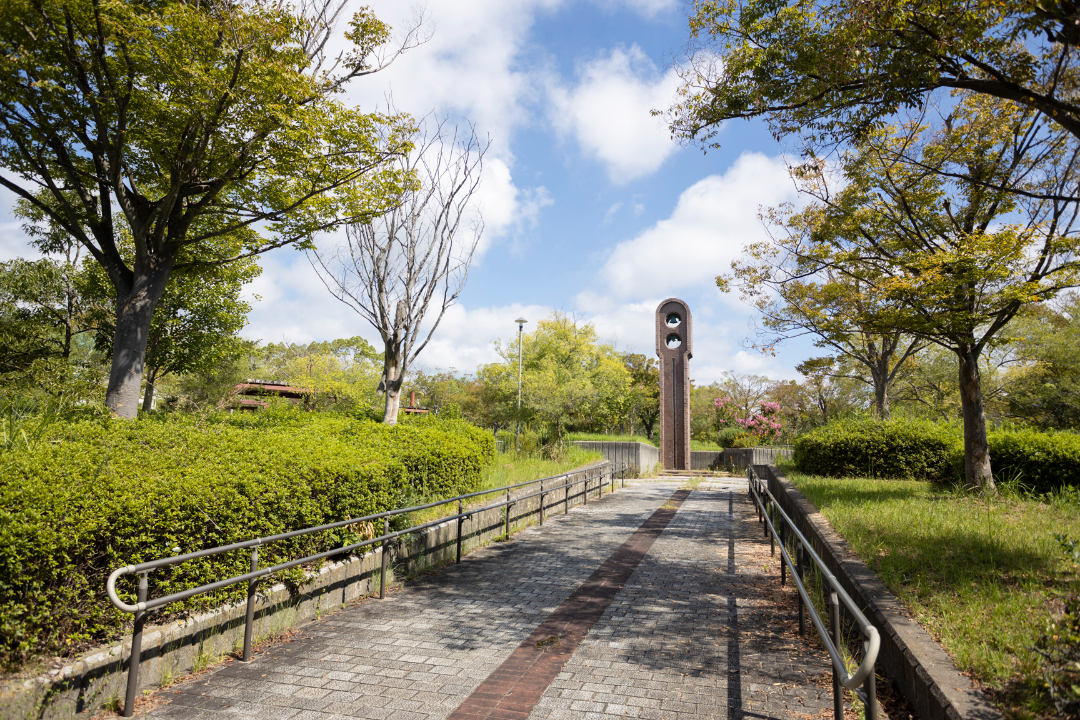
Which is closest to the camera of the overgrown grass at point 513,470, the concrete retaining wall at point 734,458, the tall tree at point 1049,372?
the overgrown grass at point 513,470

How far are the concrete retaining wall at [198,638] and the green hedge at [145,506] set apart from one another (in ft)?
0.59

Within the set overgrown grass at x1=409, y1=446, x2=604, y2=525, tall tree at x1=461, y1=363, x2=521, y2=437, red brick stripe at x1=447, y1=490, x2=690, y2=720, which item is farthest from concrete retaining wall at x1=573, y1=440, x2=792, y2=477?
red brick stripe at x1=447, y1=490, x2=690, y2=720

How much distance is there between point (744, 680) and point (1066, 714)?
1.89 meters

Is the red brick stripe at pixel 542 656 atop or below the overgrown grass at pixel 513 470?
below

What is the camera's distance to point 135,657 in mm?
3496

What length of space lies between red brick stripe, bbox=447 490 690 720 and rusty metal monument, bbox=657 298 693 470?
66.3 ft

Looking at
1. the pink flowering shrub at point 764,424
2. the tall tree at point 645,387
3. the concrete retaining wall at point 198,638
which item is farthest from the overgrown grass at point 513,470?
the tall tree at point 645,387

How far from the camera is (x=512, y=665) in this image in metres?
4.36

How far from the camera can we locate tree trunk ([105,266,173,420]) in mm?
8664

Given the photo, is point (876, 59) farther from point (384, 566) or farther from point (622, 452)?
point (622, 452)

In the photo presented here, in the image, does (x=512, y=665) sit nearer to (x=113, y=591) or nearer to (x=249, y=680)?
(x=249, y=680)

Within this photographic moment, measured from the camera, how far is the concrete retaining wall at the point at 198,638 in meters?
3.19

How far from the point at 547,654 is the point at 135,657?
2766 mm

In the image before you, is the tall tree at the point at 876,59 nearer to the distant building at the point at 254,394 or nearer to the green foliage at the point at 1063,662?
the green foliage at the point at 1063,662
